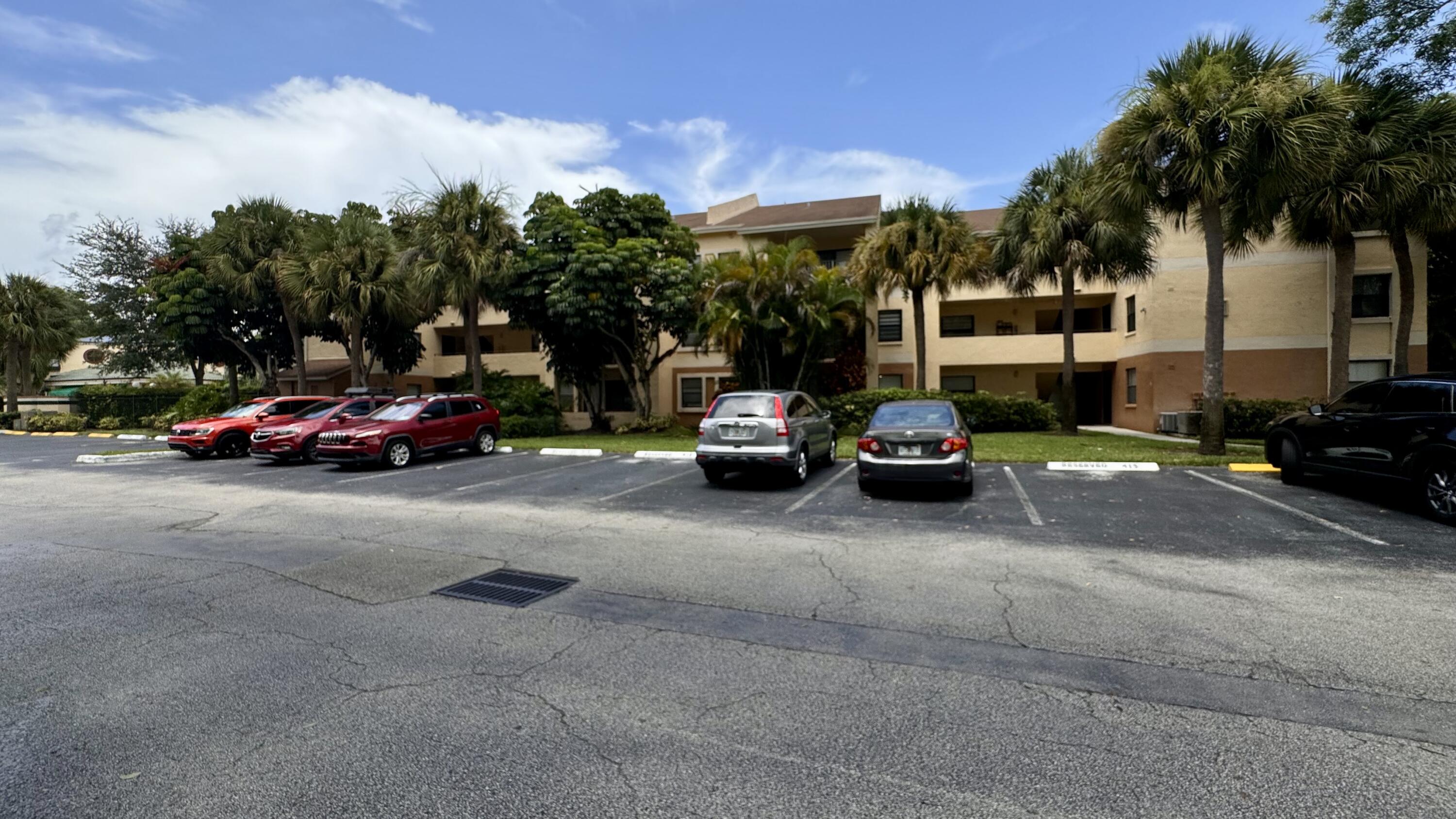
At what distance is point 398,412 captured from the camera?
16469mm

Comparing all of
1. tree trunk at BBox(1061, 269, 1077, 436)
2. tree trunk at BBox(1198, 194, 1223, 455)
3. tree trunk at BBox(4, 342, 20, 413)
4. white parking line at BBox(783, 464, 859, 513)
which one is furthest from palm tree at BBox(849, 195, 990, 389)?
tree trunk at BBox(4, 342, 20, 413)

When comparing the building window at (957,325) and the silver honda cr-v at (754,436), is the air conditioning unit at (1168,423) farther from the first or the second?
the silver honda cr-v at (754,436)

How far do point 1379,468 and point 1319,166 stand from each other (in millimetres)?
6959

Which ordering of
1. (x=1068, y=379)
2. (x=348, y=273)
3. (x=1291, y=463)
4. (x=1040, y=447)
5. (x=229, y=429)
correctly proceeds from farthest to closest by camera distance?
(x=348, y=273), (x=1068, y=379), (x=229, y=429), (x=1040, y=447), (x=1291, y=463)

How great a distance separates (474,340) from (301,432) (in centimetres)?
993

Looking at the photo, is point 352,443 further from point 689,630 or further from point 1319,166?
point 1319,166

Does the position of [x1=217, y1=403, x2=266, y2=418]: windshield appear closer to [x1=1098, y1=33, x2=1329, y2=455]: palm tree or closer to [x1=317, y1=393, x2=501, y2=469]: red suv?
[x1=317, y1=393, x2=501, y2=469]: red suv

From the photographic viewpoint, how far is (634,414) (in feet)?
102

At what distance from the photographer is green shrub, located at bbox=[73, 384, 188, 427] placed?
3641 cm

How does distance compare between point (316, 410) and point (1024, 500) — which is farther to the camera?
point (316, 410)

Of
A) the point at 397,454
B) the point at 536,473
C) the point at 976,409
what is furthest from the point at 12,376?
the point at 976,409

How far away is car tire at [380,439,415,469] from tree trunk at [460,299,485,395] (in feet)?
31.7

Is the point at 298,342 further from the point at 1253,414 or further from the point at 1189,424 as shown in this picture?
the point at 1253,414

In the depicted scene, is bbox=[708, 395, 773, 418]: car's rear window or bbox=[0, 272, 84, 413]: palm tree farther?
bbox=[0, 272, 84, 413]: palm tree
